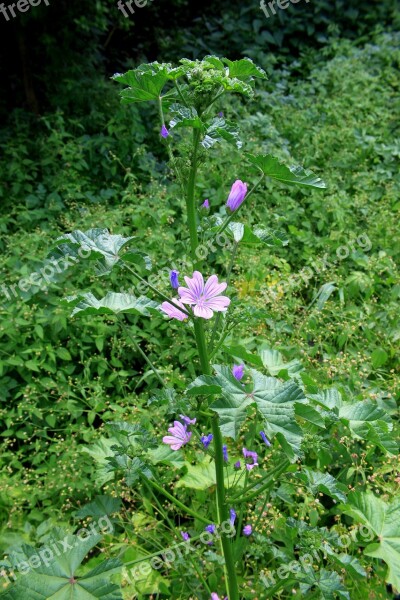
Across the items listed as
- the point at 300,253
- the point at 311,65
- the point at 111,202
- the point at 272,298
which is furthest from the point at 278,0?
the point at 272,298

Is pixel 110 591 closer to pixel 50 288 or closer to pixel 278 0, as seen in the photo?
pixel 50 288

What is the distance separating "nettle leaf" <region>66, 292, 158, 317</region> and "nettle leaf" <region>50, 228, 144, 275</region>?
0.32 feet

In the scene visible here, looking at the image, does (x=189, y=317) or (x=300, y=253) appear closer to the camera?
(x=189, y=317)

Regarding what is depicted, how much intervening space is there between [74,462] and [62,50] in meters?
3.49

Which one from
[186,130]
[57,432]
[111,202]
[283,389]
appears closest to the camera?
[283,389]

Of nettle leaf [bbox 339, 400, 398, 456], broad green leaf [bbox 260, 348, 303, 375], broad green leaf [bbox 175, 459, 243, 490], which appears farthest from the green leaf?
nettle leaf [bbox 339, 400, 398, 456]

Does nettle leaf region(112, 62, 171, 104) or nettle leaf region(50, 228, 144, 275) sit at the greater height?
nettle leaf region(112, 62, 171, 104)

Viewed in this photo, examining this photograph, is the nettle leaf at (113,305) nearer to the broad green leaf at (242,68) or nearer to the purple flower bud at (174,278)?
the purple flower bud at (174,278)

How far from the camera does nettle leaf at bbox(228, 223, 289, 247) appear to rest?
4.72 feet

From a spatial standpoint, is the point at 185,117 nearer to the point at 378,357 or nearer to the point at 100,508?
the point at 100,508

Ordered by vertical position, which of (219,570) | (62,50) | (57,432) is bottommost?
(219,570)

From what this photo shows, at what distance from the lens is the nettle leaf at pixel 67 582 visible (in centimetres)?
129

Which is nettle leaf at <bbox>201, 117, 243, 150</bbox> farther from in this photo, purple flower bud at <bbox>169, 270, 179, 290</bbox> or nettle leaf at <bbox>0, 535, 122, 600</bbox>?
nettle leaf at <bbox>0, 535, 122, 600</bbox>

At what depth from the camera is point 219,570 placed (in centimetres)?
198
